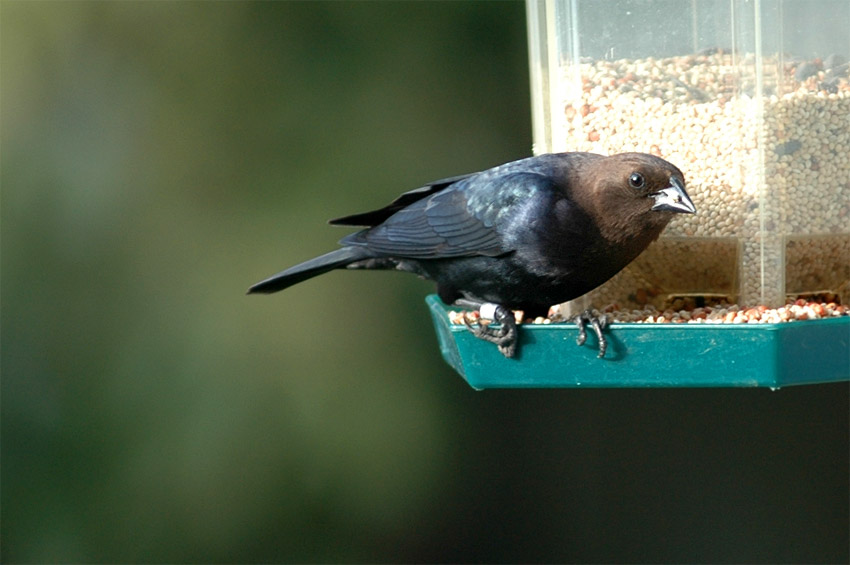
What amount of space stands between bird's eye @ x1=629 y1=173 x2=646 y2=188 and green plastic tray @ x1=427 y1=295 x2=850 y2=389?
0.49 metres

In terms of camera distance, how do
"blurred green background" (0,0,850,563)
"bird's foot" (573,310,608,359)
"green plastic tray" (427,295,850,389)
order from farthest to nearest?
"blurred green background" (0,0,850,563) → "bird's foot" (573,310,608,359) → "green plastic tray" (427,295,850,389)

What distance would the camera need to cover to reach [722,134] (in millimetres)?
3014

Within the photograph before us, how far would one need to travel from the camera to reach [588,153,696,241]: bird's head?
2953 mm

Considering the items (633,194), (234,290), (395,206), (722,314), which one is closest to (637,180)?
(633,194)

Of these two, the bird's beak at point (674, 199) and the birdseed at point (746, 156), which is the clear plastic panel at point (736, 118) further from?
the bird's beak at point (674, 199)

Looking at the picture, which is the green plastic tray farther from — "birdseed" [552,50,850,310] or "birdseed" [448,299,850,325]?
"birdseed" [552,50,850,310]

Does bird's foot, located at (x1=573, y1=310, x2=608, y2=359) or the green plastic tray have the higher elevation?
bird's foot, located at (x1=573, y1=310, x2=608, y2=359)

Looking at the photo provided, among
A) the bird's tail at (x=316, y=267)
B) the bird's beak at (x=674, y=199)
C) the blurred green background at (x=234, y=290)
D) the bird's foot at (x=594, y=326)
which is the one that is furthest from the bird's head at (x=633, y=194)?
the blurred green background at (x=234, y=290)

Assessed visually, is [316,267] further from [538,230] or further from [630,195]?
[630,195]

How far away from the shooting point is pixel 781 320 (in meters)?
2.75

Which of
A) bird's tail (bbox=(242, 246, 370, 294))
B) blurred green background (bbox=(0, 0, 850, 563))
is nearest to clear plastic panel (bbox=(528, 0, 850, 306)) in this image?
bird's tail (bbox=(242, 246, 370, 294))

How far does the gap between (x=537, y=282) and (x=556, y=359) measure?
41 centimetres

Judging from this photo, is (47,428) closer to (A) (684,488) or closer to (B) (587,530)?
(B) (587,530)

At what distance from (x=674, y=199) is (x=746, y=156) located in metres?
0.26
